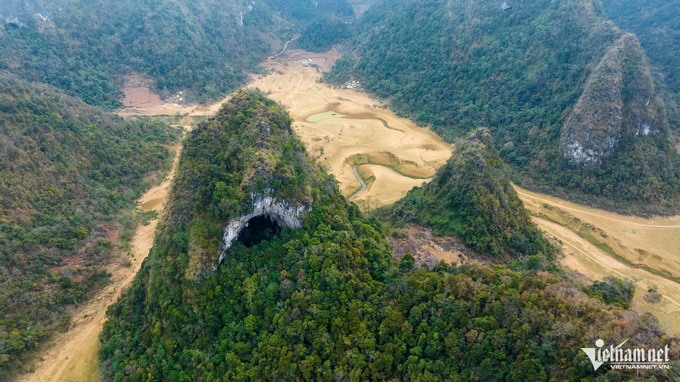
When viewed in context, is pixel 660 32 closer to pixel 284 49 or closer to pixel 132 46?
pixel 284 49

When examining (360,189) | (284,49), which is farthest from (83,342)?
(284,49)

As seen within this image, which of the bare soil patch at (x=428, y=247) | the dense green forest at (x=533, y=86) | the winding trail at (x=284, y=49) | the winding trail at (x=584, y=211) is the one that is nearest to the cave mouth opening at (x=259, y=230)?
the bare soil patch at (x=428, y=247)

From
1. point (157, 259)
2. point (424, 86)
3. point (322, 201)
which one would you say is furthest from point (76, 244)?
point (424, 86)

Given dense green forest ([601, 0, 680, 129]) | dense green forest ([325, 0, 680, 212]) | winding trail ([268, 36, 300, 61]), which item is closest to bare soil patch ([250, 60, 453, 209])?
dense green forest ([325, 0, 680, 212])

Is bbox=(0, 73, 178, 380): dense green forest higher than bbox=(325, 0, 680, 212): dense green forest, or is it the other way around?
bbox=(325, 0, 680, 212): dense green forest

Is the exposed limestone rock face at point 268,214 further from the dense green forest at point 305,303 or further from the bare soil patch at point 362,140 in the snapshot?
the bare soil patch at point 362,140

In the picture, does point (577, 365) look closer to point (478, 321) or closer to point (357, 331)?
point (478, 321)

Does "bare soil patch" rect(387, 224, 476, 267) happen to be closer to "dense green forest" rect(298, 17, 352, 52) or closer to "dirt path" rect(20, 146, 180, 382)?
"dirt path" rect(20, 146, 180, 382)
